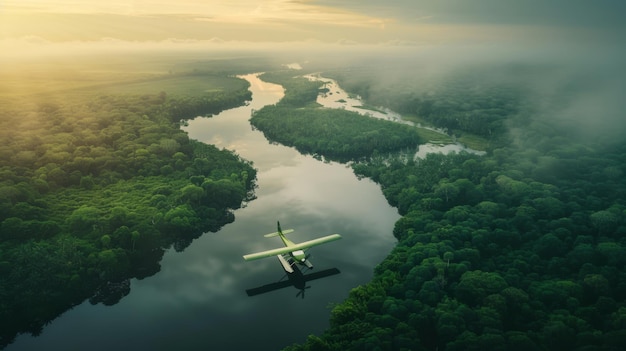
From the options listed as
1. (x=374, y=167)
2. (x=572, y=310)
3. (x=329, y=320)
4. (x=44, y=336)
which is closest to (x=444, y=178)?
(x=374, y=167)

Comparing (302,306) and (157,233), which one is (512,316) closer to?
(302,306)

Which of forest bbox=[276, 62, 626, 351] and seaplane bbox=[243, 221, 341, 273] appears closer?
forest bbox=[276, 62, 626, 351]

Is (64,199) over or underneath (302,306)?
over

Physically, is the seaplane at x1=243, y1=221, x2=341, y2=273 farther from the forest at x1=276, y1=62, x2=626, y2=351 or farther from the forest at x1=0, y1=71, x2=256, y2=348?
the forest at x1=0, y1=71, x2=256, y2=348

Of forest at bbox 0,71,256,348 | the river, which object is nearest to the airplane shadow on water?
the river

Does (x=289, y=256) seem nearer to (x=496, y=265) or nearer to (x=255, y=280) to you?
(x=255, y=280)

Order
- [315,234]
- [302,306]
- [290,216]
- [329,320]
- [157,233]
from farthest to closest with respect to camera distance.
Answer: [290,216], [315,234], [157,233], [302,306], [329,320]
